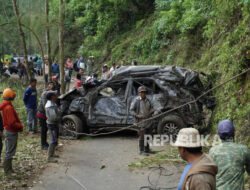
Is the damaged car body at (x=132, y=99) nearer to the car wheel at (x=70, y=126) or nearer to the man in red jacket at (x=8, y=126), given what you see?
the car wheel at (x=70, y=126)

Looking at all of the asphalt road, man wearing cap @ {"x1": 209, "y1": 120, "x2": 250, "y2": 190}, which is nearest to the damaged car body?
the asphalt road

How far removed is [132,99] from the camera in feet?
28.4

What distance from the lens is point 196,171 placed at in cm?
234

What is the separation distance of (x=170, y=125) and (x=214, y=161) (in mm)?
4925

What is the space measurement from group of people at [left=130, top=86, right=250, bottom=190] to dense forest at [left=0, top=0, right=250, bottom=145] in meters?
2.87

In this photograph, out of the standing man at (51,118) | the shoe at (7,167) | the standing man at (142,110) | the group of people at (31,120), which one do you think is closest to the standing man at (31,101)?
the group of people at (31,120)

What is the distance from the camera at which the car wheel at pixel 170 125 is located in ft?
26.4

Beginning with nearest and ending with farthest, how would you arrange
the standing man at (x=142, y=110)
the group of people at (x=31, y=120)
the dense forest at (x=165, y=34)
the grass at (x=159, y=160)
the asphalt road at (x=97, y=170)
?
the asphalt road at (x=97, y=170)
the group of people at (x=31, y=120)
the grass at (x=159, y=160)
the standing man at (x=142, y=110)
the dense forest at (x=165, y=34)

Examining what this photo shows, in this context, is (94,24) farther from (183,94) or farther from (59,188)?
(59,188)

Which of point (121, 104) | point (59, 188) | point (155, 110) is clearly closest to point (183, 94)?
point (155, 110)

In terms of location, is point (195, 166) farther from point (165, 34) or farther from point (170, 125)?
point (165, 34)

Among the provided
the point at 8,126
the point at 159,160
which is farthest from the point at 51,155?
the point at 159,160

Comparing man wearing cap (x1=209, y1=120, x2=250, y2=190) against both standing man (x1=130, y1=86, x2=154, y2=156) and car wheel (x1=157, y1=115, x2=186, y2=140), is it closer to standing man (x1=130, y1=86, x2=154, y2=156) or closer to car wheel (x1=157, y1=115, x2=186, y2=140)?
standing man (x1=130, y1=86, x2=154, y2=156)

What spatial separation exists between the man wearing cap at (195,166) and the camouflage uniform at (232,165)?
0.86m
